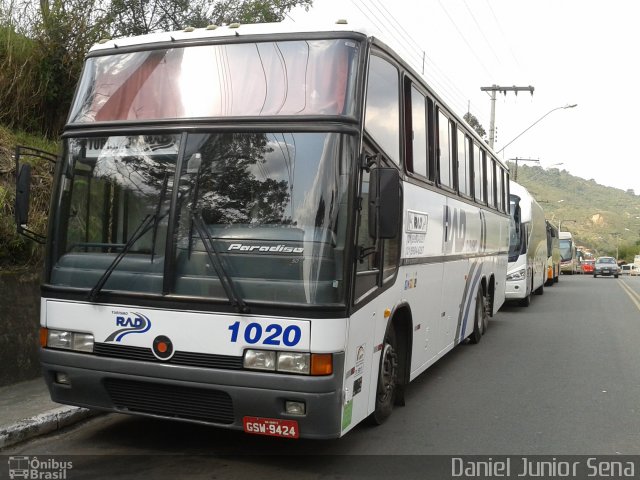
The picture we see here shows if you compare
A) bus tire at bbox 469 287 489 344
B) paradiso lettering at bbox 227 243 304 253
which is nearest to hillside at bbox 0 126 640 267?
bus tire at bbox 469 287 489 344

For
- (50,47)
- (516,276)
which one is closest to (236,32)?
(50,47)

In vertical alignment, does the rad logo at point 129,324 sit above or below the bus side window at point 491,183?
below

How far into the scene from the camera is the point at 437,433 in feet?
19.5

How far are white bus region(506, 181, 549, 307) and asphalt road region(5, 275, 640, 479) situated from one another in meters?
7.64

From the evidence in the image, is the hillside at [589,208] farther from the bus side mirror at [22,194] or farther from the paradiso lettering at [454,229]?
the bus side mirror at [22,194]

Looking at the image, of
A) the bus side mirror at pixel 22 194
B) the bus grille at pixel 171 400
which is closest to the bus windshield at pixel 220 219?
the bus side mirror at pixel 22 194

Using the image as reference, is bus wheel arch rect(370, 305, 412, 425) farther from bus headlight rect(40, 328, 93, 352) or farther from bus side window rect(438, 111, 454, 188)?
bus headlight rect(40, 328, 93, 352)

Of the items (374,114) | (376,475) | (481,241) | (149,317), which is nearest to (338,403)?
(376,475)

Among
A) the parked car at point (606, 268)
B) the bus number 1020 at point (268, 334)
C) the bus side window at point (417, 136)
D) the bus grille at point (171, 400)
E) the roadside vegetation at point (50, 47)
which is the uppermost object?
the roadside vegetation at point (50, 47)

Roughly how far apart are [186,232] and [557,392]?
16.5 feet

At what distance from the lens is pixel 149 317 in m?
4.65

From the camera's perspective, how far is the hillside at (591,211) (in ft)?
422

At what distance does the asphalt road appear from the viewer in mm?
4953

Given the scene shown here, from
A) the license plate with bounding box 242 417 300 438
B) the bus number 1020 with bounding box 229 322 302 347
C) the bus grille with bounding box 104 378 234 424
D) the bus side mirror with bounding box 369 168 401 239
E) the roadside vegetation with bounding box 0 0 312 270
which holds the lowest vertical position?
the license plate with bounding box 242 417 300 438
